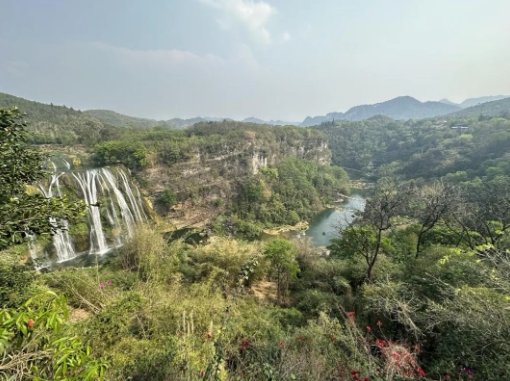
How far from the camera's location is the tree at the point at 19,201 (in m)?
2.53

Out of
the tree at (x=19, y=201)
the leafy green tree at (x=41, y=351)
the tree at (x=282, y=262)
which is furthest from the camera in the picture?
the tree at (x=282, y=262)

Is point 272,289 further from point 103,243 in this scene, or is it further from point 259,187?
point 259,187

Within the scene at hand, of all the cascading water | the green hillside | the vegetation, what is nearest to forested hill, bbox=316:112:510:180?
the vegetation

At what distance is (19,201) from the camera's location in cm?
277

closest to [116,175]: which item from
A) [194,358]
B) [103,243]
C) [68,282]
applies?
[103,243]

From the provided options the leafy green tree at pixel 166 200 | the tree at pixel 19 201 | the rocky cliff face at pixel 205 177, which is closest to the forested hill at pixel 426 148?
the rocky cliff face at pixel 205 177

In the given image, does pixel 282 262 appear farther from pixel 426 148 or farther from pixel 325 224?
pixel 426 148

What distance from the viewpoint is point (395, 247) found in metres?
13.7

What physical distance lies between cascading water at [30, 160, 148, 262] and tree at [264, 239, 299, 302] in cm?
1086

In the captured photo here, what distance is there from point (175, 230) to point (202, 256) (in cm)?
1646

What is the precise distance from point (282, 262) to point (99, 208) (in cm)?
1682

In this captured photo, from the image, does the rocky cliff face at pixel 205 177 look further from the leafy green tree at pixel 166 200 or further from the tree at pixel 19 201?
the tree at pixel 19 201

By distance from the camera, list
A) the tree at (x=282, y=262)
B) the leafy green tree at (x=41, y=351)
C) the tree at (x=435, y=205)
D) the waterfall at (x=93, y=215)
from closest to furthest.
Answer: the leafy green tree at (x=41, y=351), the tree at (x=282, y=262), the tree at (x=435, y=205), the waterfall at (x=93, y=215)

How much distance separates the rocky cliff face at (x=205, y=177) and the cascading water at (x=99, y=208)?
4850 millimetres
